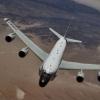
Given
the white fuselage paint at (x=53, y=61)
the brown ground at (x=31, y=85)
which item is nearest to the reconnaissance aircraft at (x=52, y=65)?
the white fuselage paint at (x=53, y=61)

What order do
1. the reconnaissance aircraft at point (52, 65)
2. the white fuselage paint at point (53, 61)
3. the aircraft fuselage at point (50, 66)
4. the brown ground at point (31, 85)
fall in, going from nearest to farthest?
the aircraft fuselage at point (50, 66) → the reconnaissance aircraft at point (52, 65) → the white fuselage paint at point (53, 61) → the brown ground at point (31, 85)

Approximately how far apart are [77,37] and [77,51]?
379 inches

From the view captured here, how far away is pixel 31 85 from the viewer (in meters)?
83.9

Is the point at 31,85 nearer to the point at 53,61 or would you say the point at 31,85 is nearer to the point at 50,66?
the point at 53,61

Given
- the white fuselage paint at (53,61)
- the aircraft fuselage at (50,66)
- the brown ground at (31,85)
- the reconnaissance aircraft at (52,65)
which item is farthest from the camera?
the brown ground at (31,85)

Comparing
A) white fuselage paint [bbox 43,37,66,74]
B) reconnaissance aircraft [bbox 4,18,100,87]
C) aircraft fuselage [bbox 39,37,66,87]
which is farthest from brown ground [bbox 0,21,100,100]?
aircraft fuselage [bbox 39,37,66,87]

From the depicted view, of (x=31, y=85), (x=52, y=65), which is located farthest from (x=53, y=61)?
(x=31, y=85)

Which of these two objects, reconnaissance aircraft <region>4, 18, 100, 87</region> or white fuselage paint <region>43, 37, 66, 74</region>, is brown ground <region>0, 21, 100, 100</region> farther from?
white fuselage paint <region>43, 37, 66, 74</region>

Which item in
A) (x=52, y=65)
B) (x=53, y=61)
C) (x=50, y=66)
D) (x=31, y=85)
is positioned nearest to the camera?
(x=50, y=66)

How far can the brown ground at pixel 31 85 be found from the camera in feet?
269

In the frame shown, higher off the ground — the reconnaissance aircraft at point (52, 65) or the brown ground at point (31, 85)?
the reconnaissance aircraft at point (52, 65)

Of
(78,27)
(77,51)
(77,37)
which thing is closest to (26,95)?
(77,51)

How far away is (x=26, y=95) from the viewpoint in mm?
82062

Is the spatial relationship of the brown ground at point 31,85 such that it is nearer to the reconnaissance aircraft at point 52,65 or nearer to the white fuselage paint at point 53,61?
the reconnaissance aircraft at point 52,65
